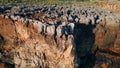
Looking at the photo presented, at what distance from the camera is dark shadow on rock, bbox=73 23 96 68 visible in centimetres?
1548

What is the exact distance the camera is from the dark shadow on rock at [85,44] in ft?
50.8

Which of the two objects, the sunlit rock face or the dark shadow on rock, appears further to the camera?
the dark shadow on rock

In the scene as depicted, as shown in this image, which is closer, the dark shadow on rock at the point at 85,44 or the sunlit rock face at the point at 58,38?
the sunlit rock face at the point at 58,38

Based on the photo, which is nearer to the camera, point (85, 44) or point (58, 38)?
point (58, 38)

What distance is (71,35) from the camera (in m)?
13.5

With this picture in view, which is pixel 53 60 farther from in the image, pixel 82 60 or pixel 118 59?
pixel 118 59

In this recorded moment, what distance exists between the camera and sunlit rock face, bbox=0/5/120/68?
1380cm

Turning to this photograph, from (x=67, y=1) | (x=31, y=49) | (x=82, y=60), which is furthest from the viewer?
(x=67, y=1)

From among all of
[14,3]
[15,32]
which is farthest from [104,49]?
[14,3]

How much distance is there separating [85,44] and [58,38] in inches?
106

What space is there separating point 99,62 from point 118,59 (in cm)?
123

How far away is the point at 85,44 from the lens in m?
15.9

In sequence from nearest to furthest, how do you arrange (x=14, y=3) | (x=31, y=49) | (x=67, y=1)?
1. (x=31, y=49)
2. (x=14, y=3)
3. (x=67, y=1)

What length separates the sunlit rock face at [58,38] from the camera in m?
13.8
